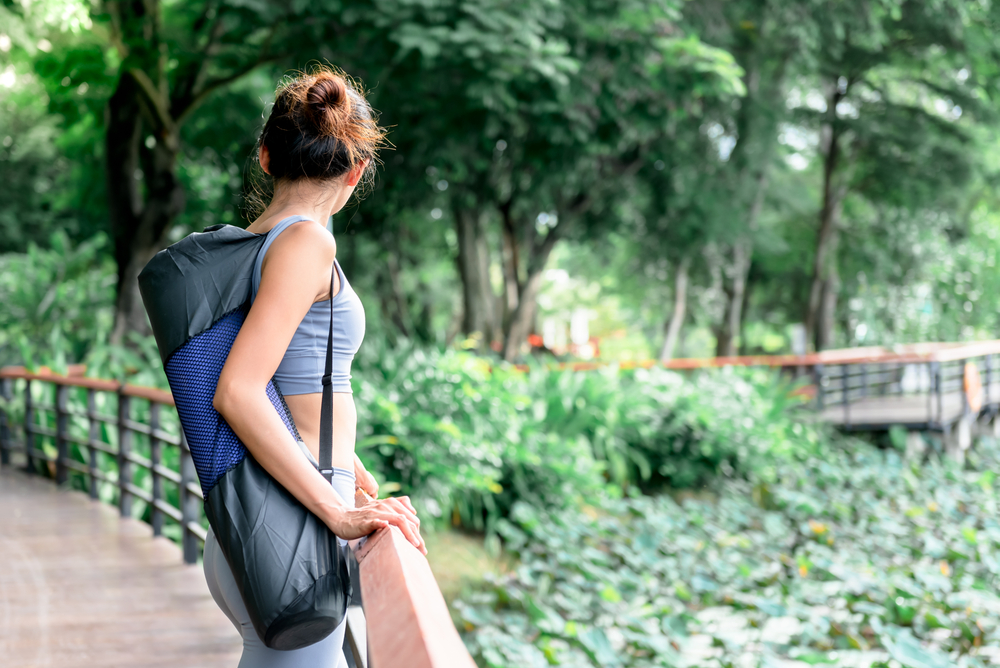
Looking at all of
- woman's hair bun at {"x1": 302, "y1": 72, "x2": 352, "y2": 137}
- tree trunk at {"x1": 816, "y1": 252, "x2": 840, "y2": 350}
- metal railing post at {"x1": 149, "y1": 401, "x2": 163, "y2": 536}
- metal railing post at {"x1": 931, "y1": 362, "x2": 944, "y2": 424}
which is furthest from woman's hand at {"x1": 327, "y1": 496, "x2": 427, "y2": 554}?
tree trunk at {"x1": 816, "y1": 252, "x2": 840, "y2": 350}

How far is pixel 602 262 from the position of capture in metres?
17.9

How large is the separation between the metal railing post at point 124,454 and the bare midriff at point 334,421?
4.67 m

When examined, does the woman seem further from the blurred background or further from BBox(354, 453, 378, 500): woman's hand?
the blurred background

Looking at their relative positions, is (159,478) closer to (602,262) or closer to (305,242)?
(305,242)

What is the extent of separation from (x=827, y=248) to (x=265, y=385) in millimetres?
21212

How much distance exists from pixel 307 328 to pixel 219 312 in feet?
0.48

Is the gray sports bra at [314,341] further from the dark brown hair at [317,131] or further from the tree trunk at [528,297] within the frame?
the tree trunk at [528,297]

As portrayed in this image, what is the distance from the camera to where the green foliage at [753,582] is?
4.65 metres

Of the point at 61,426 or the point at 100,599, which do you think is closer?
the point at 100,599

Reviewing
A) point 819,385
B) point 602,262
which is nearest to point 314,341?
point 819,385

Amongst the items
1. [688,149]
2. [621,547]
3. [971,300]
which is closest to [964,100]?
[971,300]

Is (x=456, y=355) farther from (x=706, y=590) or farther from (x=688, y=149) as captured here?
(x=688, y=149)

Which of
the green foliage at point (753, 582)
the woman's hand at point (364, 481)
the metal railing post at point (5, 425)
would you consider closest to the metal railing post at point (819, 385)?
the green foliage at point (753, 582)

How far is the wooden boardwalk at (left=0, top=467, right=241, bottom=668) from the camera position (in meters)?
3.41
